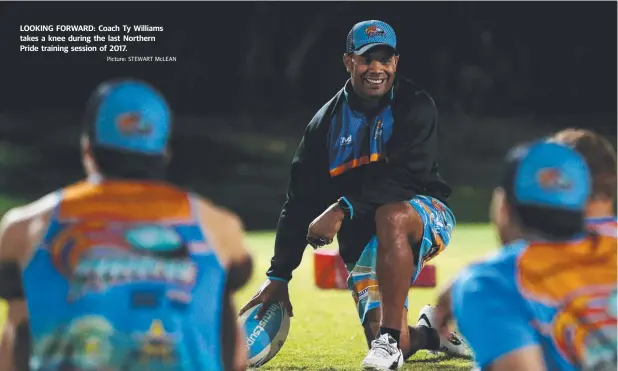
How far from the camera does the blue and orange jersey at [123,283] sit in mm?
3176

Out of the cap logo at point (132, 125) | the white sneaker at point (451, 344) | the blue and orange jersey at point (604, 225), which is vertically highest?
the cap logo at point (132, 125)

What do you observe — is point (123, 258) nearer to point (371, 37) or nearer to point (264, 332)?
point (264, 332)

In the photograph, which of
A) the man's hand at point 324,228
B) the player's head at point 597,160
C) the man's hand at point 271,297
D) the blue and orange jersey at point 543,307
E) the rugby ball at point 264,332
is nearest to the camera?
the blue and orange jersey at point 543,307

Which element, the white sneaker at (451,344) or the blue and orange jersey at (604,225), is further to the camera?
the white sneaker at (451,344)

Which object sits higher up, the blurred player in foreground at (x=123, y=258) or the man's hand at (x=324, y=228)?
the blurred player in foreground at (x=123, y=258)

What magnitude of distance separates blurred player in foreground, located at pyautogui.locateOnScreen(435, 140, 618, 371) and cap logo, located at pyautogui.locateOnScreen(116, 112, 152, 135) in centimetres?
90

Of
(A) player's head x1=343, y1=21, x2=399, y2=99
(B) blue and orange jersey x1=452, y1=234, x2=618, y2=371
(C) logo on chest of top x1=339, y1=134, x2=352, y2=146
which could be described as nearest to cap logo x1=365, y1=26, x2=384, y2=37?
(A) player's head x1=343, y1=21, x2=399, y2=99

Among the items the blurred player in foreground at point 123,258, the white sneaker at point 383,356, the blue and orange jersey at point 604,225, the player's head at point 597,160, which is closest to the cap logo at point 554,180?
the blue and orange jersey at point 604,225

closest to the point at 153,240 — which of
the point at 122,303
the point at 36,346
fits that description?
the point at 122,303

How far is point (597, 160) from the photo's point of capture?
3.78 m

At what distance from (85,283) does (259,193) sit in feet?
48.9

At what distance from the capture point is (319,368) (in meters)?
5.88

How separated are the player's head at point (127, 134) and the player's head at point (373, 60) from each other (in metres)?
3.07

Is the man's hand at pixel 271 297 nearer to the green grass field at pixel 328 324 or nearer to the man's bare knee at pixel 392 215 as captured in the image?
the green grass field at pixel 328 324
